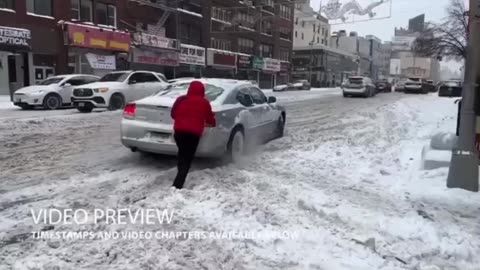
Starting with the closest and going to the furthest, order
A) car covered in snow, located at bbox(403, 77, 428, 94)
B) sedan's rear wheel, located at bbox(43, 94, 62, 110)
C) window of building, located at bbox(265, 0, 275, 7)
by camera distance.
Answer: sedan's rear wheel, located at bbox(43, 94, 62, 110)
car covered in snow, located at bbox(403, 77, 428, 94)
window of building, located at bbox(265, 0, 275, 7)

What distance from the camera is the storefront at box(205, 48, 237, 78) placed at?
46.1m

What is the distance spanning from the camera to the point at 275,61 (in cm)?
6053

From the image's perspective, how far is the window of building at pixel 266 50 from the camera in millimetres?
59787

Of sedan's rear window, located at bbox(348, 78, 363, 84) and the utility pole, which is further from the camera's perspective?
sedan's rear window, located at bbox(348, 78, 363, 84)

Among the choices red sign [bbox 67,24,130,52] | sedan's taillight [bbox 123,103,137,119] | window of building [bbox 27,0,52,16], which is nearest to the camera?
sedan's taillight [bbox 123,103,137,119]

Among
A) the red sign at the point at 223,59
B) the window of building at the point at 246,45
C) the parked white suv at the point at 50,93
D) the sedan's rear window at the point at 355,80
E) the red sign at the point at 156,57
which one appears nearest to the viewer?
the parked white suv at the point at 50,93

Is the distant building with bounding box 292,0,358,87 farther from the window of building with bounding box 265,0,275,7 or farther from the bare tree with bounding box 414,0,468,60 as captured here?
the bare tree with bounding box 414,0,468,60

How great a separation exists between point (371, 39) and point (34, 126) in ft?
375

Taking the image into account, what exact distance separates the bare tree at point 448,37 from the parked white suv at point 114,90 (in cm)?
3191

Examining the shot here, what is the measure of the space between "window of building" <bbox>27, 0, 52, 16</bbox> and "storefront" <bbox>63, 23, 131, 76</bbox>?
4.42 feet

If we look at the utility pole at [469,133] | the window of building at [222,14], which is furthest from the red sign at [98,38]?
the utility pole at [469,133]

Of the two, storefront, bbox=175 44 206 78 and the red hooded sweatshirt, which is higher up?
storefront, bbox=175 44 206 78

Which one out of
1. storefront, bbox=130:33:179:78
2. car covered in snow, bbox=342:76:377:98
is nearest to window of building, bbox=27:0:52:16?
storefront, bbox=130:33:179:78

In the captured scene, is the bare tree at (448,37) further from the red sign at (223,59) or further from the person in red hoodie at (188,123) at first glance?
the person in red hoodie at (188,123)
